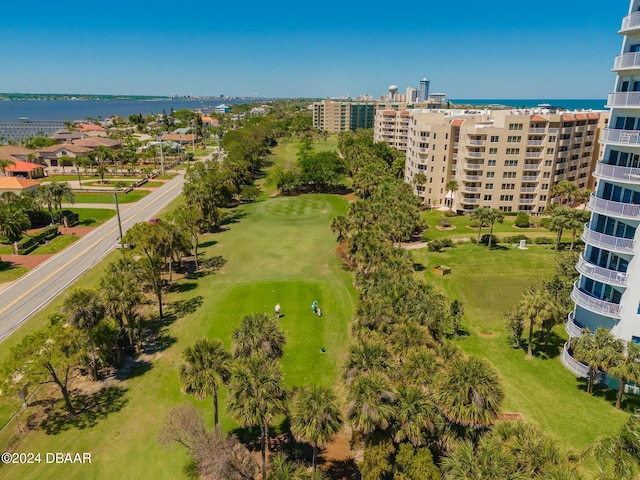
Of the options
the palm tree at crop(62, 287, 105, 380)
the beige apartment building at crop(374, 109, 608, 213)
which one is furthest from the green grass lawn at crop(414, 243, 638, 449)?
the palm tree at crop(62, 287, 105, 380)

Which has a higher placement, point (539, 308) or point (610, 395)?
point (539, 308)

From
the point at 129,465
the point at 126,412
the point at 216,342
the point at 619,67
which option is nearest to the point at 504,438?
the point at 216,342

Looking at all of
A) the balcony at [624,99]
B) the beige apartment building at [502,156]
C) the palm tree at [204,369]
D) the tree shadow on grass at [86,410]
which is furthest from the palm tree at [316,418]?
the beige apartment building at [502,156]

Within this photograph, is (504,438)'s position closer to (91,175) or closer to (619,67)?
(619,67)

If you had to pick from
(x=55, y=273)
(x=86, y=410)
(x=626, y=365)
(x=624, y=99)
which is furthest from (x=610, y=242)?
(x=55, y=273)

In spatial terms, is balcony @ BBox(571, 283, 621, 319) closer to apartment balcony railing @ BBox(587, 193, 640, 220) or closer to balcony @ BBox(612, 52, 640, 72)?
apartment balcony railing @ BBox(587, 193, 640, 220)

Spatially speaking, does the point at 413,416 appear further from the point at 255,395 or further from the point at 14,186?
the point at 14,186

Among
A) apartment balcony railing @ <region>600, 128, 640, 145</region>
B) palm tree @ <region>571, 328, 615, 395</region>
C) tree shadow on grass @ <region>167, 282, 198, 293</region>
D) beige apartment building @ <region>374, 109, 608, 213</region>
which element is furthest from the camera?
beige apartment building @ <region>374, 109, 608, 213</region>
